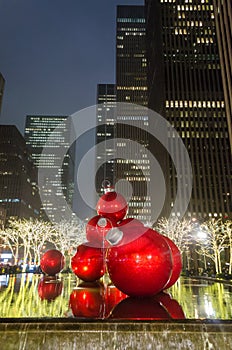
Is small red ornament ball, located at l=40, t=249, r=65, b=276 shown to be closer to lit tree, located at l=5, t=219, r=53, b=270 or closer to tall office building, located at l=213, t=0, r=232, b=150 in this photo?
lit tree, located at l=5, t=219, r=53, b=270

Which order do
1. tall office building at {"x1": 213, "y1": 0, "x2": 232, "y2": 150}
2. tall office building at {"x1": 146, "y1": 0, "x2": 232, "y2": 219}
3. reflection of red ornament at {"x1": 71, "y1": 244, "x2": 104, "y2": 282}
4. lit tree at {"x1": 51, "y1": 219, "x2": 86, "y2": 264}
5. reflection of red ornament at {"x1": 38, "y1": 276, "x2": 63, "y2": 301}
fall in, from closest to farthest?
reflection of red ornament at {"x1": 38, "y1": 276, "x2": 63, "y2": 301} → reflection of red ornament at {"x1": 71, "y1": 244, "x2": 104, "y2": 282} → tall office building at {"x1": 213, "y1": 0, "x2": 232, "y2": 150} → lit tree at {"x1": 51, "y1": 219, "x2": 86, "y2": 264} → tall office building at {"x1": 146, "y1": 0, "x2": 232, "y2": 219}

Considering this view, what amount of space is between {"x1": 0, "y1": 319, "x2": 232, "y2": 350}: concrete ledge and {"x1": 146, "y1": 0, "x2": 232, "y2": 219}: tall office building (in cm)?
7123

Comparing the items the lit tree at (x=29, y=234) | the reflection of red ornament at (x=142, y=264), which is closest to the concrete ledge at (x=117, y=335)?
the reflection of red ornament at (x=142, y=264)

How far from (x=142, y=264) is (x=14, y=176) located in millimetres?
113884

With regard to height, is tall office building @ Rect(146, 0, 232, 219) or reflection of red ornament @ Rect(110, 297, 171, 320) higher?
tall office building @ Rect(146, 0, 232, 219)

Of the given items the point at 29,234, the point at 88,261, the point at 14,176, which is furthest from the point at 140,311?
the point at 14,176

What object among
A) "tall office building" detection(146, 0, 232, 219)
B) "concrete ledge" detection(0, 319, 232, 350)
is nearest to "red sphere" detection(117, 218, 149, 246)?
"concrete ledge" detection(0, 319, 232, 350)

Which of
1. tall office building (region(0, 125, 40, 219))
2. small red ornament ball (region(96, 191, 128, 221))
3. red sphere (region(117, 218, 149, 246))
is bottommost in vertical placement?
red sphere (region(117, 218, 149, 246))

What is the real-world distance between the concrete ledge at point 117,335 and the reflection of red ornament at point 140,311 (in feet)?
1.16

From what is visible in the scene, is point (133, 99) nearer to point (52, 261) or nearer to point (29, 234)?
point (29, 234)

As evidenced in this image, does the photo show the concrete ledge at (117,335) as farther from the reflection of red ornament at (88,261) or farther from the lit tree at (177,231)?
the lit tree at (177,231)

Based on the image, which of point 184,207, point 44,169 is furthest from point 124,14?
point 184,207

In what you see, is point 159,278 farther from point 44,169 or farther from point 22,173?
point 44,169

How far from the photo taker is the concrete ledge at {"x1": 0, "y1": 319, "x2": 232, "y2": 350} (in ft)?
13.0
